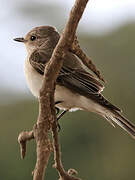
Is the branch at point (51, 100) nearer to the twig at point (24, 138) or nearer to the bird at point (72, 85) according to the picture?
the twig at point (24, 138)

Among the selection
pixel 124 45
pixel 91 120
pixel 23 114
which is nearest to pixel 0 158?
pixel 23 114

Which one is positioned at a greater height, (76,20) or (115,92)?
(76,20)

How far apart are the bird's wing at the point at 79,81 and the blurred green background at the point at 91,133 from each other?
3.62 metres

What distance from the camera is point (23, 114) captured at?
33.7ft

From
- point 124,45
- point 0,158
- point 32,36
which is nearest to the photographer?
point 32,36

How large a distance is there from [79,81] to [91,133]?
6.23 m

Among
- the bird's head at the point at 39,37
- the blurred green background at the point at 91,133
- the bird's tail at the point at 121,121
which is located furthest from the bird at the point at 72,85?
the blurred green background at the point at 91,133

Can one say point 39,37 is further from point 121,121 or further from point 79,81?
point 121,121

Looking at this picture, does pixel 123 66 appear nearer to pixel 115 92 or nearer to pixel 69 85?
pixel 115 92

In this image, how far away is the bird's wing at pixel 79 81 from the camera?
3.95 m

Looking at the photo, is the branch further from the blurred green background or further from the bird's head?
the blurred green background

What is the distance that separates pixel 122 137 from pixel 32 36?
6088mm

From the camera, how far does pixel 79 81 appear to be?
405 cm

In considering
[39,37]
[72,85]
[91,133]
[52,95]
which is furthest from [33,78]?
[91,133]
